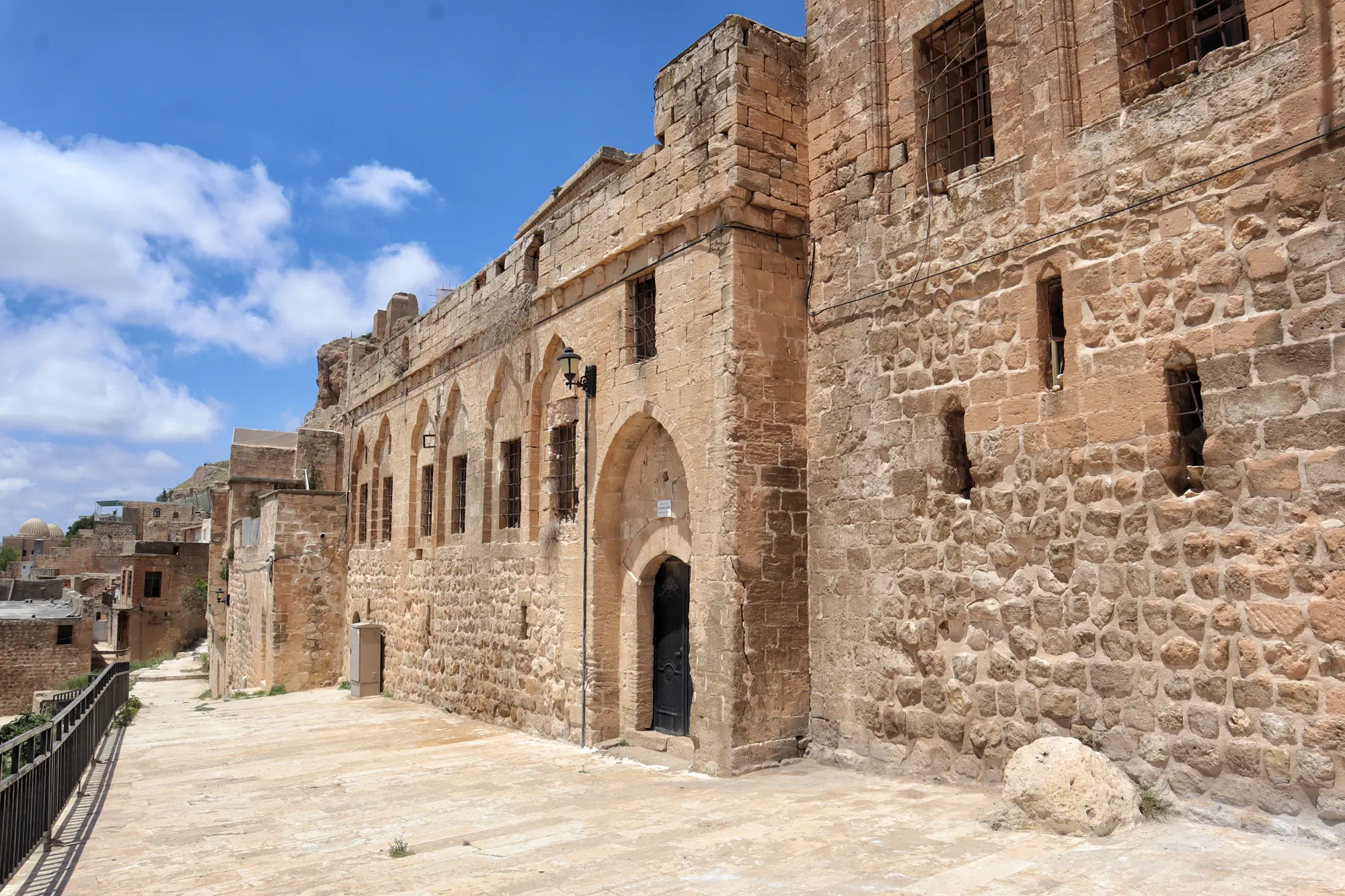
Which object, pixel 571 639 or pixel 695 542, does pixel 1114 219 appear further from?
pixel 571 639

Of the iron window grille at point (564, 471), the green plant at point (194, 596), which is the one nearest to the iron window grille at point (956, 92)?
the iron window grille at point (564, 471)

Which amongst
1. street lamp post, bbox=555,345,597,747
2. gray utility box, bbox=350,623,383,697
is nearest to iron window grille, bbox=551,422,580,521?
street lamp post, bbox=555,345,597,747

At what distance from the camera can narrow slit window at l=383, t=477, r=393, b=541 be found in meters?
17.0

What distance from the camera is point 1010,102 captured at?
6.64 m

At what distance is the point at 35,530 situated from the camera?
7744cm

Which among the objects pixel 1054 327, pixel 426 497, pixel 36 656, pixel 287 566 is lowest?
pixel 36 656

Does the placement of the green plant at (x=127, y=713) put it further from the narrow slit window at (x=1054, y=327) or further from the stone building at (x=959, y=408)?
the narrow slit window at (x=1054, y=327)

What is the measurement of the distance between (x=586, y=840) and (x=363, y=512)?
14.1 m

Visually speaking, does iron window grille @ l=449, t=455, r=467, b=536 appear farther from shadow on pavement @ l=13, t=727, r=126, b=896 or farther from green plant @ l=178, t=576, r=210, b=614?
green plant @ l=178, t=576, r=210, b=614

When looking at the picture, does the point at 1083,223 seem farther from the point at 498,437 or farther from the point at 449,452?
the point at 449,452

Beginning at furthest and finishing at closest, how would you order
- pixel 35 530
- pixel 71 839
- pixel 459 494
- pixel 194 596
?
pixel 35 530, pixel 194 596, pixel 459 494, pixel 71 839

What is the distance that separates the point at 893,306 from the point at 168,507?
220ft

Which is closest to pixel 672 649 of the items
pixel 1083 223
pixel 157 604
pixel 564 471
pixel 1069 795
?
pixel 564 471

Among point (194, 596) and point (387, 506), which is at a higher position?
point (387, 506)
